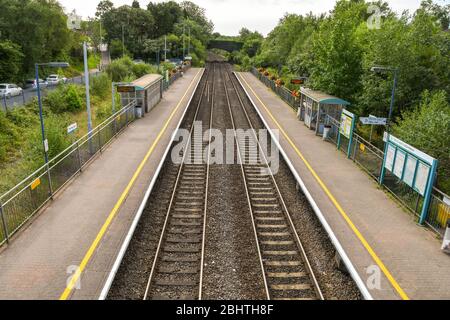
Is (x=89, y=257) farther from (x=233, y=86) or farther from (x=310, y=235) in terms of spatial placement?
(x=233, y=86)

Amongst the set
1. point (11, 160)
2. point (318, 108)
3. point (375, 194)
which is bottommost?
point (11, 160)

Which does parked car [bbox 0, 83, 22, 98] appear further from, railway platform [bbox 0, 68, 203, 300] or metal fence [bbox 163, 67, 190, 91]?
railway platform [bbox 0, 68, 203, 300]

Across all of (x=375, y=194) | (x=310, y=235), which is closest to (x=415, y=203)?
(x=375, y=194)

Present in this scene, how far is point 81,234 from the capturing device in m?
11.3

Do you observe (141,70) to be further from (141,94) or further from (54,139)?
(54,139)

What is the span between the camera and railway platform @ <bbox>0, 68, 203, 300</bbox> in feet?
29.6

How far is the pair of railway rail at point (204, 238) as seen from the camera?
384 inches

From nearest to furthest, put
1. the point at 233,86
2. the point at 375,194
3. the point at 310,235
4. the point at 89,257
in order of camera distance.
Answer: the point at 89,257
the point at 310,235
the point at 375,194
the point at 233,86

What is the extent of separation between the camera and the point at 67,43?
179 feet

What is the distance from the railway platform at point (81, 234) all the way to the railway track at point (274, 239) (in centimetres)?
401

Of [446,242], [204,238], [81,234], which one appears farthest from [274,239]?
[81,234]

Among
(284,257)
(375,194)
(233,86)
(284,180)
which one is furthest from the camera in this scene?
(233,86)

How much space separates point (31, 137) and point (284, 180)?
Answer: 36.8 feet

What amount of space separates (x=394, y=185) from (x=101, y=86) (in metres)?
33.2
